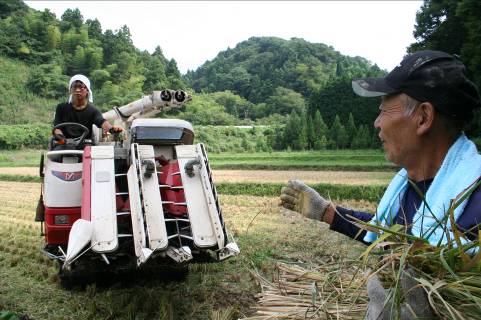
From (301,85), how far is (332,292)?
81971 mm

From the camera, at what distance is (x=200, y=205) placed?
4.56 m

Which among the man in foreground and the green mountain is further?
the green mountain

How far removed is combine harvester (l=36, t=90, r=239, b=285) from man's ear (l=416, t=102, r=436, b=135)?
2.69 metres

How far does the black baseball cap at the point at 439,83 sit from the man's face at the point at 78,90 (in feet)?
15.7

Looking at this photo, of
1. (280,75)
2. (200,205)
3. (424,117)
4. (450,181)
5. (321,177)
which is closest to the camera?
(450,181)

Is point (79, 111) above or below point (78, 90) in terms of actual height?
below

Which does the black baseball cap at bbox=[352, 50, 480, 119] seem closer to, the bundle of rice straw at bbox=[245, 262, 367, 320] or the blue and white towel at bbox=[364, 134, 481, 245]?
the blue and white towel at bbox=[364, 134, 481, 245]

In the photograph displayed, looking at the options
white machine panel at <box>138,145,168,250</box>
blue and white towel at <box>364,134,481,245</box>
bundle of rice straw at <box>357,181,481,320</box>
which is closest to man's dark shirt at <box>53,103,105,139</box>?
white machine panel at <box>138,145,168,250</box>

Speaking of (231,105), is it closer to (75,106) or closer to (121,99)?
(121,99)

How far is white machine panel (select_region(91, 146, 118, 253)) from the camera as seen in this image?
414 cm

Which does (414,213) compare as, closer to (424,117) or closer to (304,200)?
(424,117)

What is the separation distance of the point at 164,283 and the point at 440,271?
14.5ft

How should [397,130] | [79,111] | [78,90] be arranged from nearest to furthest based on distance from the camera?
[397,130]
[78,90]
[79,111]

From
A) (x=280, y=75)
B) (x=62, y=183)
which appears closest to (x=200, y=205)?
(x=62, y=183)
